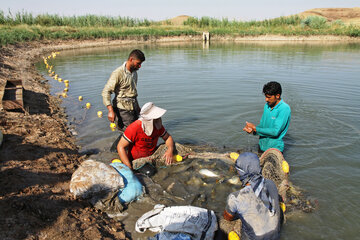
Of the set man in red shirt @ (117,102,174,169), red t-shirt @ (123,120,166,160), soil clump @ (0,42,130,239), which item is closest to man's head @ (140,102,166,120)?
man in red shirt @ (117,102,174,169)

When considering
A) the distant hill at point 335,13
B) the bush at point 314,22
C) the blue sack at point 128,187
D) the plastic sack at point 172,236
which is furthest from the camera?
the distant hill at point 335,13

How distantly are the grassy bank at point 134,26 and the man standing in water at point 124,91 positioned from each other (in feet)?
79.4

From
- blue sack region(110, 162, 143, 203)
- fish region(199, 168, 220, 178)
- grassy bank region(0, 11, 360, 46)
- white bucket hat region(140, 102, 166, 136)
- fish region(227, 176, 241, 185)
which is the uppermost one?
grassy bank region(0, 11, 360, 46)

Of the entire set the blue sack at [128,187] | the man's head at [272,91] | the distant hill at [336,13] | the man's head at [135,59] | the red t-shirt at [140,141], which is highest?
the distant hill at [336,13]

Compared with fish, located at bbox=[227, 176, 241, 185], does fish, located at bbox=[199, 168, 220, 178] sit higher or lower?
higher

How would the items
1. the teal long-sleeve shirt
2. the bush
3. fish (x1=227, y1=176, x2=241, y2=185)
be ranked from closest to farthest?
the teal long-sleeve shirt < fish (x1=227, y1=176, x2=241, y2=185) < the bush

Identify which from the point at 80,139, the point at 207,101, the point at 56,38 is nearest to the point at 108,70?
the point at 207,101

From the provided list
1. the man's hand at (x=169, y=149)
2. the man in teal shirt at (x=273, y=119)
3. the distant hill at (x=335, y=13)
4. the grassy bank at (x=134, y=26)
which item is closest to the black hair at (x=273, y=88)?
the man in teal shirt at (x=273, y=119)

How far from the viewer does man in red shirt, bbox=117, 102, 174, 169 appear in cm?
423

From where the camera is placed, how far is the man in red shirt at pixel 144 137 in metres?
4.23

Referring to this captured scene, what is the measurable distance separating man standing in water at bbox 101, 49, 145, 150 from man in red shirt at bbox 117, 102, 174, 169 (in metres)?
1.07

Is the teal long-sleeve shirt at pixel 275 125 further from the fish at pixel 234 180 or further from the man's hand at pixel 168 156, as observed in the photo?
the man's hand at pixel 168 156

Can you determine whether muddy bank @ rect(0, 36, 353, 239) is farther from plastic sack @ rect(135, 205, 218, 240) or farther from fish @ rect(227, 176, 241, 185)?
fish @ rect(227, 176, 241, 185)

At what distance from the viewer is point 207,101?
9.74 meters
